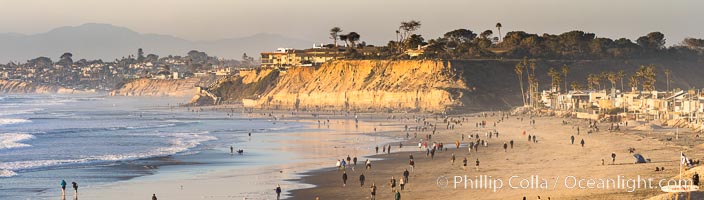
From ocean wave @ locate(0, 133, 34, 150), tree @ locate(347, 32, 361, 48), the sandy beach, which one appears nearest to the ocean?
ocean wave @ locate(0, 133, 34, 150)

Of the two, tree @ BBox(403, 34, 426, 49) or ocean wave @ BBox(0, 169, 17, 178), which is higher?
tree @ BBox(403, 34, 426, 49)

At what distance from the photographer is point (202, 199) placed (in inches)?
1388

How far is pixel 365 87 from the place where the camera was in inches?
4840

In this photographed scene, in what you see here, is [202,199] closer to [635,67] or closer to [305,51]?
[635,67]

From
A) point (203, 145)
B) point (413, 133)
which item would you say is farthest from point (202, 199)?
point (413, 133)

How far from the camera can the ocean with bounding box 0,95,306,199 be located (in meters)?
43.0

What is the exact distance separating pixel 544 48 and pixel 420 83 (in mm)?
27445

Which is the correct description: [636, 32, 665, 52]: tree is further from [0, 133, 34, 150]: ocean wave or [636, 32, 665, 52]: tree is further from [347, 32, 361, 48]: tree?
[0, 133, 34, 150]: ocean wave

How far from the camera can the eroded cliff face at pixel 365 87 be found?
114812mm

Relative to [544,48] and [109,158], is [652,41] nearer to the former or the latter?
[544,48]

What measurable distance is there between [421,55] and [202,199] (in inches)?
3769

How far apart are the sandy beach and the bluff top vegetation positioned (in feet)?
223

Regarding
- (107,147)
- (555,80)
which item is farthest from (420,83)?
(107,147)

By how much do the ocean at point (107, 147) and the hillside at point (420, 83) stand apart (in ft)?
73.3
